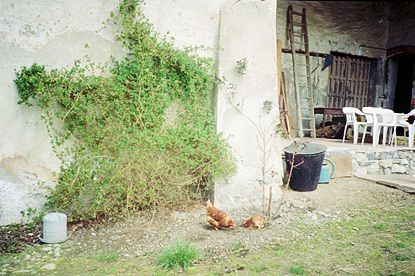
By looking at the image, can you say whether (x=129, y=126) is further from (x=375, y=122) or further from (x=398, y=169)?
(x=398, y=169)

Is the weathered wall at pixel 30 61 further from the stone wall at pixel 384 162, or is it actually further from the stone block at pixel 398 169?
the stone block at pixel 398 169

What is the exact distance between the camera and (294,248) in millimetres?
3219

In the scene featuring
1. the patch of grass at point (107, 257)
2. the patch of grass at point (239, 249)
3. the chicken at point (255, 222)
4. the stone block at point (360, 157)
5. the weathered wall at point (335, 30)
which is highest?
the weathered wall at point (335, 30)

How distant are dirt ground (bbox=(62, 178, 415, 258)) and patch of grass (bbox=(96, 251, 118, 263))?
6 cm

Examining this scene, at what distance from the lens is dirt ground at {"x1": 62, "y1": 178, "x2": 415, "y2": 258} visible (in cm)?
326

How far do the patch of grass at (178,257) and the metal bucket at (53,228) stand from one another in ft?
3.61

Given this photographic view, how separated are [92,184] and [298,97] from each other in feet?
18.5

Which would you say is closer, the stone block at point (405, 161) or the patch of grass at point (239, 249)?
the patch of grass at point (239, 249)

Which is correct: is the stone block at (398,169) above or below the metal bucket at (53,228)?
above

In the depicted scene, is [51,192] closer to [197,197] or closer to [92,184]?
[92,184]

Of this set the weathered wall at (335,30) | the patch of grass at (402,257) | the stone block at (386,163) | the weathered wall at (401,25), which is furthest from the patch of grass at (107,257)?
the weathered wall at (401,25)

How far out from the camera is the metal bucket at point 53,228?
129 inches

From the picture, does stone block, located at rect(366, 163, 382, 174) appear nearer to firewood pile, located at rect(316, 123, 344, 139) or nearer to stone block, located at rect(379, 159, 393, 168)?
stone block, located at rect(379, 159, 393, 168)

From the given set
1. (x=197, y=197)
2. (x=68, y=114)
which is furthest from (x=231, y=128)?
(x=68, y=114)
